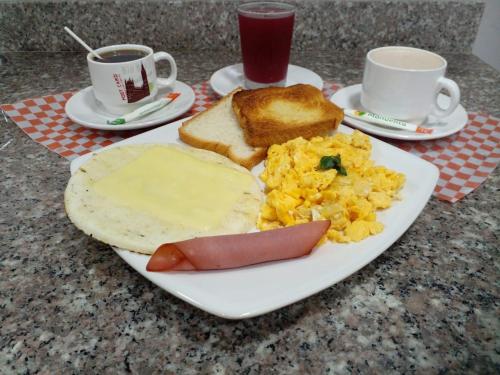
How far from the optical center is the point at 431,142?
127 cm

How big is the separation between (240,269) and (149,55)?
3.02 feet

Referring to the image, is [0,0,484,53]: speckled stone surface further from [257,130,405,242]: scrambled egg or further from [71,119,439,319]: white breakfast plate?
[71,119,439,319]: white breakfast plate

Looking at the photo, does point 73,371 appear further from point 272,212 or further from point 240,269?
point 272,212

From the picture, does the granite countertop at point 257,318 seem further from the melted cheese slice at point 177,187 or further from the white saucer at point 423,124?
the white saucer at point 423,124

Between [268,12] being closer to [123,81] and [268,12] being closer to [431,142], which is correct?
[123,81]

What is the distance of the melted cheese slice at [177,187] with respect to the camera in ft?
2.65

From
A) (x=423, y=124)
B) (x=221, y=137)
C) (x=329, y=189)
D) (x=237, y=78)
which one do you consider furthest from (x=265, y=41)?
(x=329, y=189)

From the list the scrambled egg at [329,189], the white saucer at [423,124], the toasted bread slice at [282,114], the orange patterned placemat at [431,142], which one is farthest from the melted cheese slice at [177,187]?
the white saucer at [423,124]

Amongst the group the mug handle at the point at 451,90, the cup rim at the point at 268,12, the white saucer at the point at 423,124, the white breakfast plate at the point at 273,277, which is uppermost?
the cup rim at the point at 268,12

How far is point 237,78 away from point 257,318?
1.15 metres

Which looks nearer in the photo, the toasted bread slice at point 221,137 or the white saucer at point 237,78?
the toasted bread slice at point 221,137

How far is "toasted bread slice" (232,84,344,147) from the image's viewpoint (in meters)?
1.11

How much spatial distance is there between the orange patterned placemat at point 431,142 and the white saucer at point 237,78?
11 cm

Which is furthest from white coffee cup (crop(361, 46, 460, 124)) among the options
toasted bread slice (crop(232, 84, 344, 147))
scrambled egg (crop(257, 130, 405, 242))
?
scrambled egg (crop(257, 130, 405, 242))
